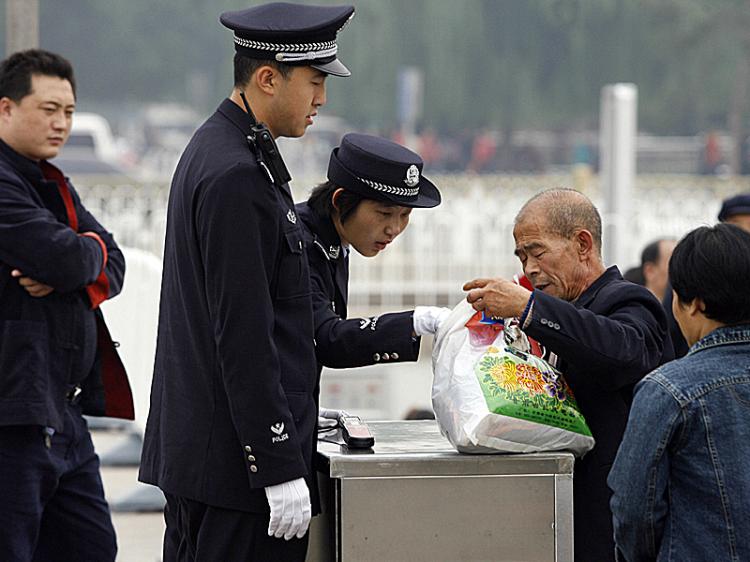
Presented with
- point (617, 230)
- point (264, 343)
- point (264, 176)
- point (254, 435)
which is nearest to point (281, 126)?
point (264, 176)

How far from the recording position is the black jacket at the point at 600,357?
2.42 meters

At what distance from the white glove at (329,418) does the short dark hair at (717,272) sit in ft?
3.10

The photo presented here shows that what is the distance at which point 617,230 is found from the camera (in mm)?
9617

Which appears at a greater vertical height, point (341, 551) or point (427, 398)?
point (341, 551)

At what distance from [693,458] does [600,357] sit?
0.38 meters

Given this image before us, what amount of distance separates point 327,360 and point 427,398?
6.17 m

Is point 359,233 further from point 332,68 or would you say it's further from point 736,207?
point 736,207

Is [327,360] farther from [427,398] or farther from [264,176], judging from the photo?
[427,398]

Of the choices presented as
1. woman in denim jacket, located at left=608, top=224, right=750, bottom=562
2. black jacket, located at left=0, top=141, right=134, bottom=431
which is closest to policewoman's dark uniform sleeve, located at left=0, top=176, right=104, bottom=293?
black jacket, located at left=0, top=141, right=134, bottom=431

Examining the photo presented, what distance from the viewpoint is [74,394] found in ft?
10.9

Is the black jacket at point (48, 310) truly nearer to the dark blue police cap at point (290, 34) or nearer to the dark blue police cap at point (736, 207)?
the dark blue police cap at point (290, 34)

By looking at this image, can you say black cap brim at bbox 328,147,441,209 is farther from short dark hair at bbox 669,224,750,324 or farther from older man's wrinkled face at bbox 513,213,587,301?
short dark hair at bbox 669,224,750,324

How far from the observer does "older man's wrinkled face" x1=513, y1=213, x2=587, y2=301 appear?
8.69ft

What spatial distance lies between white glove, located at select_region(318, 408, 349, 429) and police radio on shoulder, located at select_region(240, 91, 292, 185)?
65cm
